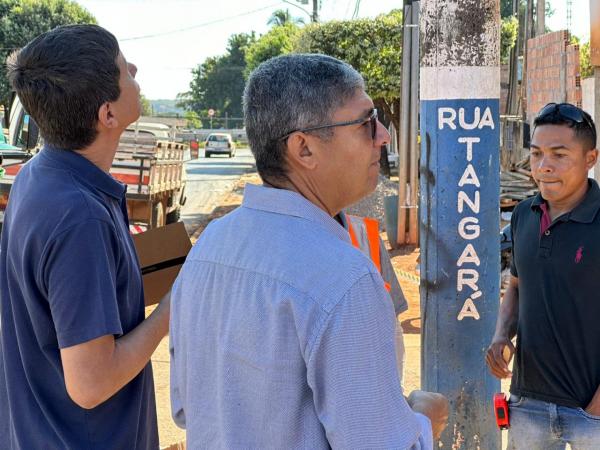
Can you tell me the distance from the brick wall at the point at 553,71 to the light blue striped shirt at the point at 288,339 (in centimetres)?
953

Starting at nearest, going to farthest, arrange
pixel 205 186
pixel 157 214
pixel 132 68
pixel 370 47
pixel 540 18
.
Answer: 1. pixel 132 68
2. pixel 157 214
3. pixel 540 18
4. pixel 370 47
5. pixel 205 186

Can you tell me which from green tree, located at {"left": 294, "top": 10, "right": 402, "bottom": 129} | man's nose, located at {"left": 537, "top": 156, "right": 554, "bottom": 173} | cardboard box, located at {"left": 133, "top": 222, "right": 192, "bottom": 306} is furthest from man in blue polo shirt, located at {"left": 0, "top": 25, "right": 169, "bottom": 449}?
green tree, located at {"left": 294, "top": 10, "right": 402, "bottom": 129}

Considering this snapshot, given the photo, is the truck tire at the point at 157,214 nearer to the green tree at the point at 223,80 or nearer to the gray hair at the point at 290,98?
the gray hair at the point at 290,98

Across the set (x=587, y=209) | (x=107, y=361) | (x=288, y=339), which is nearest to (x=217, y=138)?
(x=587, y=209)

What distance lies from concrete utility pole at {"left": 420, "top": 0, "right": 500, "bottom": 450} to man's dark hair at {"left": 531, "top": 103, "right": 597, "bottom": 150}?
0.44 meters

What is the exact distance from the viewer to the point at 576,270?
2852 millimetres

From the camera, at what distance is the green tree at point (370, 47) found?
63.6 ft

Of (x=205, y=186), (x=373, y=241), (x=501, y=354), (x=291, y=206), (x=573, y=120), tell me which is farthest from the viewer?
(x=205, y=186)

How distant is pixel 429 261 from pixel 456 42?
3.21 ft

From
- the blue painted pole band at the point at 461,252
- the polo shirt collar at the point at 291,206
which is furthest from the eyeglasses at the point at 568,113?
the polo shirt collar at the point at 291,206

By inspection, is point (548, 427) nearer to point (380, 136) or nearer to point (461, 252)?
point (461, 252)

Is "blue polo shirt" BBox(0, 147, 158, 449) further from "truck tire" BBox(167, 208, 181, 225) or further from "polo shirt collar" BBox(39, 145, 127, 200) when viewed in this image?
"truck tire" BBox(167, 208, 181, 225)

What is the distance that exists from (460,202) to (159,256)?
157 cm

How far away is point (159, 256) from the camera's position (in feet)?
8.27
